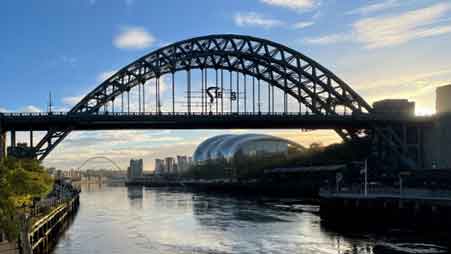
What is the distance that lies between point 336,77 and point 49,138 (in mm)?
39069

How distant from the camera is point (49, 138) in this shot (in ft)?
252

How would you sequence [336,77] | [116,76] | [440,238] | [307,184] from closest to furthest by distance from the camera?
[440,238]
[116,76]
[336,77]
[307,184]

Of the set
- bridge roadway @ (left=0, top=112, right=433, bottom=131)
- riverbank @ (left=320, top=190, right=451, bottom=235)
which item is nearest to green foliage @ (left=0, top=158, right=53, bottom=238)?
riverbank @ (left=320, top=190, right=451, bottom=235)

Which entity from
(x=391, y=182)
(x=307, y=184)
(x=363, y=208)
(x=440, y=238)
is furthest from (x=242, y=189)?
(x=440, y=238)

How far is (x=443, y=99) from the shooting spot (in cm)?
8300

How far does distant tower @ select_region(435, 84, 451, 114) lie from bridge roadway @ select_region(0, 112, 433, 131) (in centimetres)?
191

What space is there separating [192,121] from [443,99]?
31660mm

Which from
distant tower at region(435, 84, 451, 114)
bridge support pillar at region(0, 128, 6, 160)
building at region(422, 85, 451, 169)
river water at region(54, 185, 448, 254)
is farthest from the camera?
distant tower at region(435, 84, 451, 114)

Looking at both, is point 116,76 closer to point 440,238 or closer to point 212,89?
point 212,89

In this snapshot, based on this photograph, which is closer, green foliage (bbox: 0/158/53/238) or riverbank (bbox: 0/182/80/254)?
green foliage (bbox: 0/158/53/238)

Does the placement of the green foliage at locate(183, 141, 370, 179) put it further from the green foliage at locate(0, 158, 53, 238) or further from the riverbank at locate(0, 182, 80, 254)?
the green foliage at locate(0, 158, 53, 238)

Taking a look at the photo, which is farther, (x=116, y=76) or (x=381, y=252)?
(x=116, y=76)

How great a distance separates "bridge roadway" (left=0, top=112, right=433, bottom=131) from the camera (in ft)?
250

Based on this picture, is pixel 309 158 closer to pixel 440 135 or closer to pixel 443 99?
pixel 440 135
